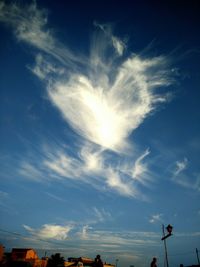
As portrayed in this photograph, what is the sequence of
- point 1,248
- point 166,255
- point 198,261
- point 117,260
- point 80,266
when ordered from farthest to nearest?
1. point 117,260
2. point 198,261
3. point 1,248
4. point 166,255
5. point 80,266

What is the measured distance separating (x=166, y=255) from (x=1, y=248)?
4618cm

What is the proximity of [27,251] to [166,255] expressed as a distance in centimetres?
5441

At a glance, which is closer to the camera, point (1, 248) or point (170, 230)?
point (170, 230)

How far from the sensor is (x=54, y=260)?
55.8 meters

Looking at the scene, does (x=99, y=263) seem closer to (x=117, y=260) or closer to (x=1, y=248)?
(x=1, y=248)

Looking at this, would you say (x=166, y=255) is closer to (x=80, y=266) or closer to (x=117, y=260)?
(x=80, y=266)

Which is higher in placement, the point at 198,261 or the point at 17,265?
the point at 198,261

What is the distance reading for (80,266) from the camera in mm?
16266

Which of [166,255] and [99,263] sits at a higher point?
[166,255]

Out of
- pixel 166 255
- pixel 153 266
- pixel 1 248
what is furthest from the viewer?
pixel 1 248

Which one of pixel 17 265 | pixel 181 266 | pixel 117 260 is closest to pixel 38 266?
pixel 17 265

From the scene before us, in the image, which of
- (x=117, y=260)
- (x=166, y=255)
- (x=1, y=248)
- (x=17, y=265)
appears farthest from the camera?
(x=117, y=260)

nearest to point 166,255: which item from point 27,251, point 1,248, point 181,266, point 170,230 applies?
point 181,266

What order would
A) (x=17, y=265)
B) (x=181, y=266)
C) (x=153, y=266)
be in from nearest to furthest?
(x=153, y=266) < (x=181, y=266) < (x=17, y=265)
